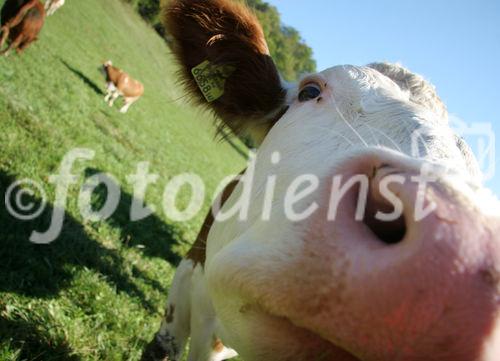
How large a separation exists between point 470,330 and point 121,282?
13.3 ft

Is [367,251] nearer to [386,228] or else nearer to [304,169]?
[386,228]

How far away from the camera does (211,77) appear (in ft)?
11.0

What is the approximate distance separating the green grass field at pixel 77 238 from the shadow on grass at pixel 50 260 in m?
0.01

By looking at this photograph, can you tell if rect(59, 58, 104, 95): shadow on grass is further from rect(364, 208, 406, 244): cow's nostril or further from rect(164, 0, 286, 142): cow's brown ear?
rect(364, 208, 406, 244): cow's nostril

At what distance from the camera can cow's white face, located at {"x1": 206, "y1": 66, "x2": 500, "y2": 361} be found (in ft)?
3.69

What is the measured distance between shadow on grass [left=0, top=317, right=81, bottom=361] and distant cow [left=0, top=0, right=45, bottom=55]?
26.4 feet

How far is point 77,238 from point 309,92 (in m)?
3.02

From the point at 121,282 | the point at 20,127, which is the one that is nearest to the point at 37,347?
the point at 121,282

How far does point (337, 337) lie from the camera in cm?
129

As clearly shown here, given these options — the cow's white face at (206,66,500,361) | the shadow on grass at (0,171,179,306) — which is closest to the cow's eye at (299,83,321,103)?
the cow's white face at (206,66,500,361)

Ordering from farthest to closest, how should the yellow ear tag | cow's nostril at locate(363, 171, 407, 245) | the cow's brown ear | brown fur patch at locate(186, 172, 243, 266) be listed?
1. brown fur patch at locate(186, 172, 243, 266)
2. the yellow ear tag
3. the cow's brown ear
4. cow's nostril at locate(363, 171, 407, 245)

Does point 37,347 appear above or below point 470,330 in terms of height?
below

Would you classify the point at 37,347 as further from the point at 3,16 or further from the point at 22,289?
the point at 3,16

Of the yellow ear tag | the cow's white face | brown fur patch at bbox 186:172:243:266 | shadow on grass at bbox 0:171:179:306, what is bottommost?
shadow on grass at bbox 0:171:179:306
